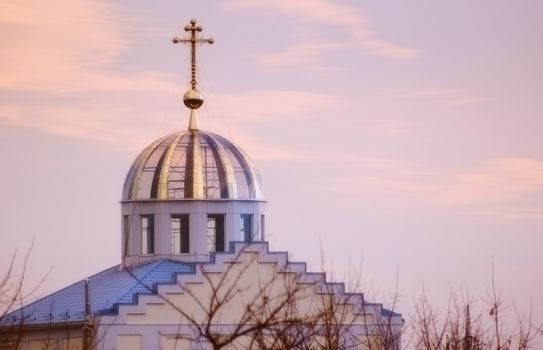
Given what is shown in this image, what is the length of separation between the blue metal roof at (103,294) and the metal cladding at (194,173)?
2393 mm

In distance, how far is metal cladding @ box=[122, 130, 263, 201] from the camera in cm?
6488

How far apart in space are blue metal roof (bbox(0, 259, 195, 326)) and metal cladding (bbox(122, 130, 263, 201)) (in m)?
2.39

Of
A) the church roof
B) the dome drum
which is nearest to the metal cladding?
the dome drum

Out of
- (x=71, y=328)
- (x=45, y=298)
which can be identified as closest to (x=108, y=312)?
(x=71, y=328)

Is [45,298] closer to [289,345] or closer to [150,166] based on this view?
[150,166]

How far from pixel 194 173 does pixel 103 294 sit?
206 inches

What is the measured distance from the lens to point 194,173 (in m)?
65.2

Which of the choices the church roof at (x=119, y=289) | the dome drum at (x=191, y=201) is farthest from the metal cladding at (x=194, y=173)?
the church roof at (x=119, y=289)

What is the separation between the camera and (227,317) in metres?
60.6

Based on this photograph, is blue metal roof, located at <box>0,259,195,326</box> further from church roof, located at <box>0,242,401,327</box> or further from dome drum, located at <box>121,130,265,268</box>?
dome drum, located at <box>121,130,265,268</box>

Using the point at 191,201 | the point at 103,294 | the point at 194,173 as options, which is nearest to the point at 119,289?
the point at 103,294

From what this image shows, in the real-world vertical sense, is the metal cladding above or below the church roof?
above

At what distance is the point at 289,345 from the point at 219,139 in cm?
3766

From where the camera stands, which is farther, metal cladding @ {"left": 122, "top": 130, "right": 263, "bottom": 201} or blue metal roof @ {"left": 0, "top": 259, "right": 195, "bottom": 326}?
metal cladding @ {"left": 122, "top": 130, "right": 263, "bottom": 201}
